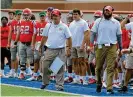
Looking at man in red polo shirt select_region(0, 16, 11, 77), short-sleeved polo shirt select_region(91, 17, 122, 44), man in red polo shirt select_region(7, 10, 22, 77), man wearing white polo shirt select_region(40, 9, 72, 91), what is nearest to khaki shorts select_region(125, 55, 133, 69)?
short-sleeved polo shirt select_region(91, 17, 122, 44)

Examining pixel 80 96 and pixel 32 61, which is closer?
pixel 80 96

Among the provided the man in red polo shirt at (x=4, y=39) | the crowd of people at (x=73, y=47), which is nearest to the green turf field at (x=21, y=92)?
the crowd of people at (x=73, y=47)

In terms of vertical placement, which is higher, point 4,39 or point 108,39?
point 108,39

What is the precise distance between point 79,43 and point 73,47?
0.23m

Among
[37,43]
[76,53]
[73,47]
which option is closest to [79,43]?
[73,47]

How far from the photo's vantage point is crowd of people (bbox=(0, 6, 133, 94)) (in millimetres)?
15211

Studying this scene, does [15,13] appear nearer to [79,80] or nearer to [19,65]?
[19,65]

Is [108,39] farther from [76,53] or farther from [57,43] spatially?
[76,53]

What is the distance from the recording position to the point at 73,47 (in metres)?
17.5

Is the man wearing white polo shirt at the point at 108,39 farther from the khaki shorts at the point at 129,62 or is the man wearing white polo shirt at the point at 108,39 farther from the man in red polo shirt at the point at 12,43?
the man in red polo shirt at the point at 12,43

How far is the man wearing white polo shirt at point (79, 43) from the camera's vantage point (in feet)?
56.5

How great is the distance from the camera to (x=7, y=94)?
48.1 feet

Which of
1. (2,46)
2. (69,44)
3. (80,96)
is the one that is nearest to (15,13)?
(2,46)

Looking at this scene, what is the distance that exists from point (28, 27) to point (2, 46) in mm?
1810
